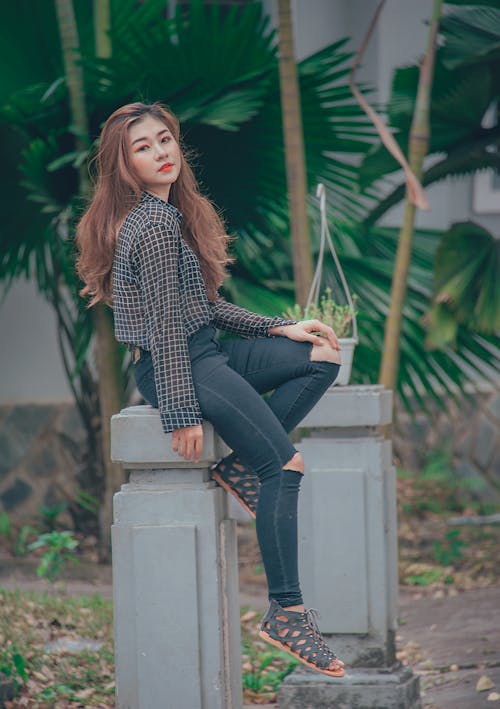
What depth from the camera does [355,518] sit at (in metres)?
4.00

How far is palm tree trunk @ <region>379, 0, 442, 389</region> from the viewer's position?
220 inches

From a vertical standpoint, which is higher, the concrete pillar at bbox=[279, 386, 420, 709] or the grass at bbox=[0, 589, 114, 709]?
the concrete pillar at bbox=[279, 386, 420, 709]

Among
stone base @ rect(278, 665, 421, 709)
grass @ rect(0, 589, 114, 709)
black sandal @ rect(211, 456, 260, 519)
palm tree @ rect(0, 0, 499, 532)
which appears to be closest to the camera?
black sandal @ rect(211, 456, 260, 519)

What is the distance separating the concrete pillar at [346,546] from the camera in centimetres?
400

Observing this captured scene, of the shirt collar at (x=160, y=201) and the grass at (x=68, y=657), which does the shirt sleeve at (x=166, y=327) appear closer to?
the shirt collar at (x=160, y=201)

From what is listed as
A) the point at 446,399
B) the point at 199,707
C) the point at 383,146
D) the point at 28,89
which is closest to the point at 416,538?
the point at 446,399

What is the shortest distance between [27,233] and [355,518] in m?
2.96

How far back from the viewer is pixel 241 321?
128 inches

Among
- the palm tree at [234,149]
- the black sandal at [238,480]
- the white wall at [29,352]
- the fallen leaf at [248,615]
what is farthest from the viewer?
the white wall at [29,352]

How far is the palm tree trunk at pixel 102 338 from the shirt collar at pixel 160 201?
105 inches

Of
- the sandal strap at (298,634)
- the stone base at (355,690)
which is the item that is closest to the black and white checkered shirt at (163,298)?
the sandal strap at (298,634)

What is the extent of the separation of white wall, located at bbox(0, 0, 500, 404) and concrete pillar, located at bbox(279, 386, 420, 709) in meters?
4.12

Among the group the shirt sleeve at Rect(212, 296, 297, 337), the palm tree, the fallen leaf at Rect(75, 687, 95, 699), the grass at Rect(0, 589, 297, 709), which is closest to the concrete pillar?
the grass at Rect(0, 589, 297, 709)

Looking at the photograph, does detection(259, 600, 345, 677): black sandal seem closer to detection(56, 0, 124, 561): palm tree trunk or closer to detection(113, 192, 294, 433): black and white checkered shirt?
detection(113, 192, 294, 433): black and white checkered shirt
